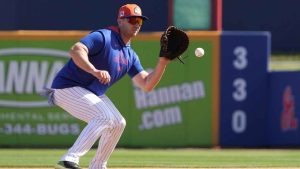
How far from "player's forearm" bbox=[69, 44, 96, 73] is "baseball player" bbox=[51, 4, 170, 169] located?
9cm

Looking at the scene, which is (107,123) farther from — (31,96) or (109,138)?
(31,96)

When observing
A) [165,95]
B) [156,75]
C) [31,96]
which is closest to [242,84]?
[165,95]

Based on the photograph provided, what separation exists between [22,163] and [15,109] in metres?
3.40

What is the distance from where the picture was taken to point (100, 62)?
24.8 feet

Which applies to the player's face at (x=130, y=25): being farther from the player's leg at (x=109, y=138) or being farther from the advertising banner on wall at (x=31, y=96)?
the advertising banner on wall at (x=31, y=96)

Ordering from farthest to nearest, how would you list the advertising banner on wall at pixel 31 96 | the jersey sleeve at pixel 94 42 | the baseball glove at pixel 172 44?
the advertising banner on wall at pixel 31 96 < the baseball glove at pixel 172 44 < the jersey sleeve at pixel 94 42

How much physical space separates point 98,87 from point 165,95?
6.05 metres

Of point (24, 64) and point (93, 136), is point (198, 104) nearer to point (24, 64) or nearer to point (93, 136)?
point (24, 64)

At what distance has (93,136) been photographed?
7.41 m

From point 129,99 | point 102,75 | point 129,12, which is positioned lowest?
point 129,99

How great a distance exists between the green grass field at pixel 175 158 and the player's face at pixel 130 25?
2532 millimetres

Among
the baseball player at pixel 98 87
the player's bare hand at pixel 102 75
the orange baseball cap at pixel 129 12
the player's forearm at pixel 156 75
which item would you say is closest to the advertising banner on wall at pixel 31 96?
the player's forearm at pixel 156 75

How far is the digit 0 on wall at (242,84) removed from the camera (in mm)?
13734

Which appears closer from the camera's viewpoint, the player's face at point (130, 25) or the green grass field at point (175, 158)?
the player's face at point (130, 25)
